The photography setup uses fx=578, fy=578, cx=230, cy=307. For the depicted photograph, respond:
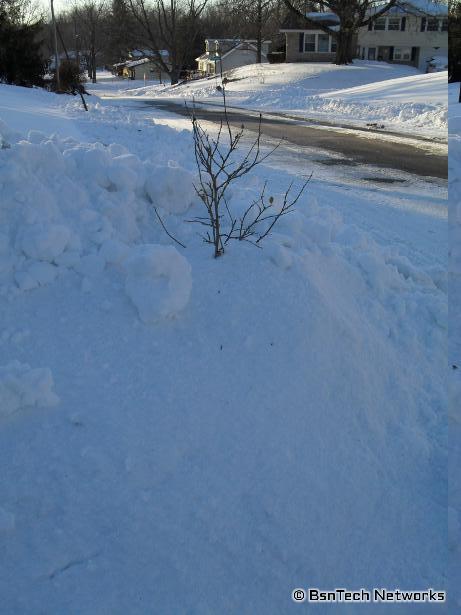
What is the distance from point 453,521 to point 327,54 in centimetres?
4607

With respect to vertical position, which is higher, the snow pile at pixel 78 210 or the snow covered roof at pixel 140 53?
the snow covered roof at pixel 140 53

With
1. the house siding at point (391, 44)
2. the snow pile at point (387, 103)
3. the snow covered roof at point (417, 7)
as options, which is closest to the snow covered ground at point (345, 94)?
the snow pile at point (387, 103)

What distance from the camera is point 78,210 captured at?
397 cm

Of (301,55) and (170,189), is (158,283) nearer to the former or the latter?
(170,189)

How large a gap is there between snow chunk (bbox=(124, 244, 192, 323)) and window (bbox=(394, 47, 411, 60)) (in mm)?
49060

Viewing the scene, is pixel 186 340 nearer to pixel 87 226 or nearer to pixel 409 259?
pixel 87 226

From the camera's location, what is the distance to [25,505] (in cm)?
262

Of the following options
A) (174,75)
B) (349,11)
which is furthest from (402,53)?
(174,75)

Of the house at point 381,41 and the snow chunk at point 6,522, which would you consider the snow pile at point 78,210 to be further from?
the house at point 381,41

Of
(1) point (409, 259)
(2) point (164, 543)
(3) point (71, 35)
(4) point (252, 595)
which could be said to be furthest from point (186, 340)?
(3) point (71, 35)

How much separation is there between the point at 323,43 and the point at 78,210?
44.6 metres

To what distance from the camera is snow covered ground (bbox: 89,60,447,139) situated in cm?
1708

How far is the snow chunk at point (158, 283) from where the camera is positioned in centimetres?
341

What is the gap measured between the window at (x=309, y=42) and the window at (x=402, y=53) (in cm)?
751
